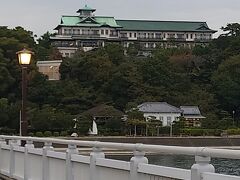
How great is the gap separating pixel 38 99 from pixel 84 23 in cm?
6102

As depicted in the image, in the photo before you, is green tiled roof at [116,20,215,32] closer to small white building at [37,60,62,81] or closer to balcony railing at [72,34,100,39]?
balcony railing at [72,34,100,39]

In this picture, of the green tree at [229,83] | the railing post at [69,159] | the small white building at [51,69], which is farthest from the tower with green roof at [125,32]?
the railing post at [69,159]

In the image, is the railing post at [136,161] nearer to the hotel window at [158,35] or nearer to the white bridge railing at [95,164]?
the white bridge railing at [95,164]

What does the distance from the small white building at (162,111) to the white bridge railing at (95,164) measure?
7310 cm

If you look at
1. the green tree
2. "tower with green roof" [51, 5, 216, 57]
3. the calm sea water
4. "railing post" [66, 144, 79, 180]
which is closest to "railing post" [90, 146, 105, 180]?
the calm sea water

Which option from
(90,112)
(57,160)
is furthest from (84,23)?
(57,160)

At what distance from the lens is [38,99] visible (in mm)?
90312

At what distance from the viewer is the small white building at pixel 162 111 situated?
3501 inches

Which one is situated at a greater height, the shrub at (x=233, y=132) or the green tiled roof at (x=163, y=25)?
the green tiled roof at (x=163, y=25)

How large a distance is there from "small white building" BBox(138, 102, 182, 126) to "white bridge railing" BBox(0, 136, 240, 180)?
240 feet

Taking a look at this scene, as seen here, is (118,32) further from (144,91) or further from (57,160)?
(57,160)

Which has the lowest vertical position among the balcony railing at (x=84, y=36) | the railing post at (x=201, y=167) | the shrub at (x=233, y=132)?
the shrub at (x=233, y=132)

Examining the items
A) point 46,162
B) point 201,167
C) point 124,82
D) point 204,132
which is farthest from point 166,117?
point 201,167

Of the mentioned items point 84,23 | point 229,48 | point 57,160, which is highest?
point 84,23
